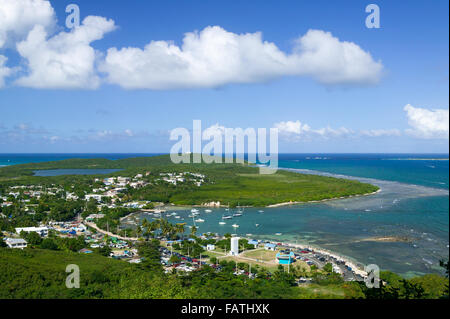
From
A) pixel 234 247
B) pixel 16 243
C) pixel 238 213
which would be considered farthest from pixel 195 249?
pixel 238 213

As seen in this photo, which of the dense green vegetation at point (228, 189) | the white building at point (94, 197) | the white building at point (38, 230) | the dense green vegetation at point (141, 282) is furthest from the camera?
the dense green vegetation at point (228, 189)

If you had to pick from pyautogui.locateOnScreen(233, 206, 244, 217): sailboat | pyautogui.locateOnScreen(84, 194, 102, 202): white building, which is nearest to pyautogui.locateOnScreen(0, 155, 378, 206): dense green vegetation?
pyautogui.locateOnScreen(84, 194, 102, 202): white building

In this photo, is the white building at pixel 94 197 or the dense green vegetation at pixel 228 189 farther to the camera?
the dense green vegetation at pixel 228 189

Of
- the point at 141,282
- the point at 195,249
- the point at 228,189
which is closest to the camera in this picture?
the point at 141,282

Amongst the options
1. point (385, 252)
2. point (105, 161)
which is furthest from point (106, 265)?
point (105, 161)

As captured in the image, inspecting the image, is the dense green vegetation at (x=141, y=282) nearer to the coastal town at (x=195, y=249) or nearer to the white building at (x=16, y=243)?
the coastal town at (x=195, y=249)

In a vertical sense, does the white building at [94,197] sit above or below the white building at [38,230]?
above

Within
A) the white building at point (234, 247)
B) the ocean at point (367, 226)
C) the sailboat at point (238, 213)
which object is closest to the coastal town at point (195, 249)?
the white building at point (234, 247)

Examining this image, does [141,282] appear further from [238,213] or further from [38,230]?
[238,213]

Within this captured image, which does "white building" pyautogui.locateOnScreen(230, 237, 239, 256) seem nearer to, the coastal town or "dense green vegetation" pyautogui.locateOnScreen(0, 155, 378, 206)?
the coastal town
